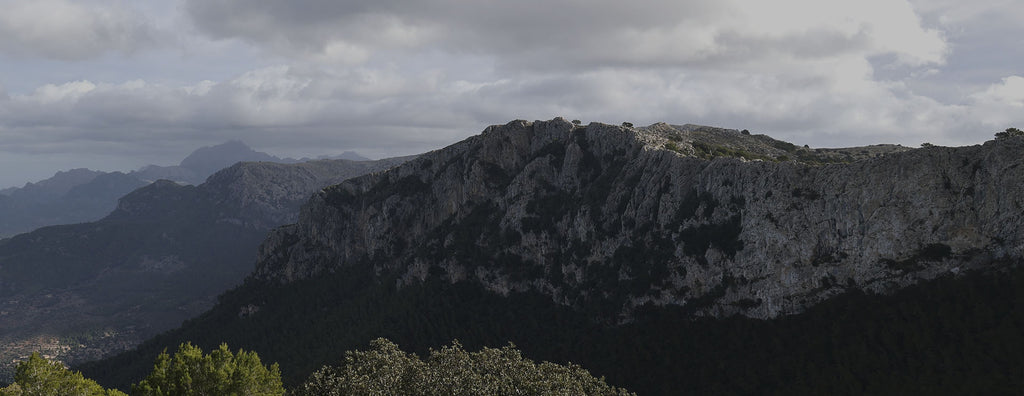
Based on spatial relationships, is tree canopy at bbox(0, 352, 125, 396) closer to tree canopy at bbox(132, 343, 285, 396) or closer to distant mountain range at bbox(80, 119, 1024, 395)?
tree canopy at bbox(132, 343, 285, 396)

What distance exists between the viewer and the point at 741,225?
129500mm

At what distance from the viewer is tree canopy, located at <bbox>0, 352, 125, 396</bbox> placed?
6203 cm

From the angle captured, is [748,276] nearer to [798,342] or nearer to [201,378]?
[798,342]

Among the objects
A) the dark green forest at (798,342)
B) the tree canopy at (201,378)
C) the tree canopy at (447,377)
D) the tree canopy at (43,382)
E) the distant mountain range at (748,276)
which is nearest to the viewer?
the tree canopy at (43,382)

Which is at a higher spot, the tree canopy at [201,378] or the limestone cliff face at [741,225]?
the limestone cliff face at [741,225]

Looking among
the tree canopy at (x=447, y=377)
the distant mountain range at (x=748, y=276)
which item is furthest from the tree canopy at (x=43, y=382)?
the distant mountain range at (x=748, y=276)

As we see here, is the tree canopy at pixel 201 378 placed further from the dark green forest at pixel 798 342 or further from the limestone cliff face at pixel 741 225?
the limestone cliff face at pixel 741 225

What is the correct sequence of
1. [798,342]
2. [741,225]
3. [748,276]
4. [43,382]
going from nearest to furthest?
[43,382]
[798,342]
[748,276]
[741,225]

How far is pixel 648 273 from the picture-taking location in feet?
481

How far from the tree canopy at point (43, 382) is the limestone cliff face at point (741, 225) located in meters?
121

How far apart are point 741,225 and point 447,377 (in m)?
92.9

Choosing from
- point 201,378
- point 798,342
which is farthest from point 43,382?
point 798,342

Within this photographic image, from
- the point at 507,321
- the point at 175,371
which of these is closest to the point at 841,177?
the point at 507,321

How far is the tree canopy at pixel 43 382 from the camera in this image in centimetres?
6203
